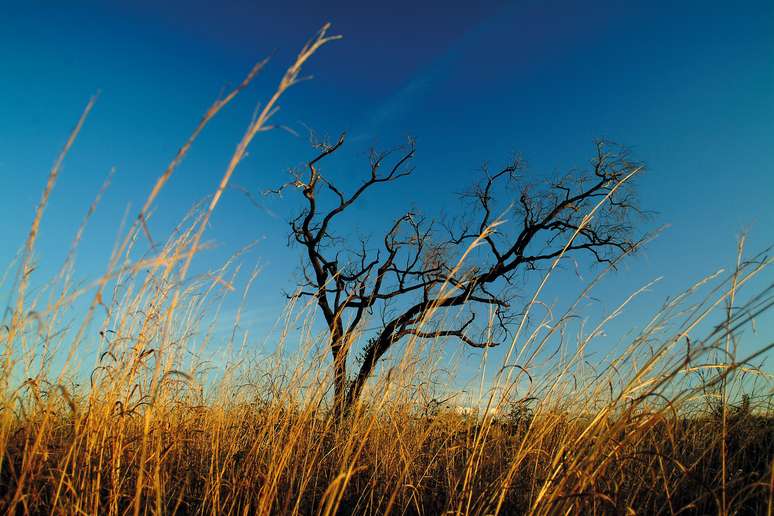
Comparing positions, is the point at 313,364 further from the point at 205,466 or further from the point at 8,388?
the point at 8,388

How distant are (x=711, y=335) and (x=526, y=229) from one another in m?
13.1

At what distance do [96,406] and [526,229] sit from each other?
43.0 ft

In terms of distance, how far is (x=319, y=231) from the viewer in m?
14.3

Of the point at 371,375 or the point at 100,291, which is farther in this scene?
the point at 371,375

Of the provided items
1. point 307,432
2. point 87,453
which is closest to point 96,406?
point 87,453

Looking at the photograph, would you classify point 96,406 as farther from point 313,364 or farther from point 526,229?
point 526,229

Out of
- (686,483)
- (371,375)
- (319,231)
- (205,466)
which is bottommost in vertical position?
(205,466)

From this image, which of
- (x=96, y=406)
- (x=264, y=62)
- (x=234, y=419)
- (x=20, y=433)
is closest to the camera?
(x=264, y=62)

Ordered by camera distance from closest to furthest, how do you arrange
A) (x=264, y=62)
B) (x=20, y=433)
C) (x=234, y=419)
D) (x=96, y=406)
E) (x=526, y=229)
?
1. (x=264, y=62)
2. (x=96, y=406)
3. (x=20, y=433)
4. (x=234, y=419)
5. (x=526, y=229)

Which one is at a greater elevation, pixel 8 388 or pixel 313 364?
pixel 313 364

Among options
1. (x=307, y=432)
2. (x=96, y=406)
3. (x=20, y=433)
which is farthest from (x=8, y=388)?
(x=307, y=432)

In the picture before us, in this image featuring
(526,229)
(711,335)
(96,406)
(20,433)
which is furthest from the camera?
(526,229)

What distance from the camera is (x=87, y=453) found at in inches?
79.2

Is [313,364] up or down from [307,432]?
up
